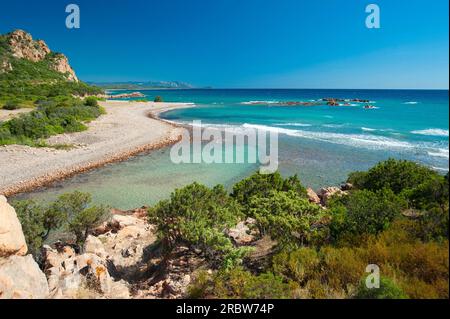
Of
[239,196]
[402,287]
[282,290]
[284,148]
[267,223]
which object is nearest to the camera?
[402,287]

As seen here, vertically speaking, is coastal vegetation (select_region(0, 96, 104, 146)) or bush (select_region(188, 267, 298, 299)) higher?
coastal vegetation (select_region(0, 96, 104, 146))

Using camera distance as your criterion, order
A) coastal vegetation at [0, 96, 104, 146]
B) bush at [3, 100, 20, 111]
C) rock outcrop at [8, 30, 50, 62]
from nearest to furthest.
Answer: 1. coastal vegetation at [0, 96, 104, 146]
2. bush at [3, 100, 20, 111]
3. rock outcrop at [8, 30, 50, 62]

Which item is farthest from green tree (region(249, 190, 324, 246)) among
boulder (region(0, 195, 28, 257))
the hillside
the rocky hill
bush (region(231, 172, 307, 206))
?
the rocky hill

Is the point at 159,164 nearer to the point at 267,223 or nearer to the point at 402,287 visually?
the point at 267,223

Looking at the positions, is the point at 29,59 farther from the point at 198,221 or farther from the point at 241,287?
the point at 241,287

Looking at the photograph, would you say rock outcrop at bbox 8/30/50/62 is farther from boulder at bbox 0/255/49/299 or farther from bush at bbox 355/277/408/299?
bush at bbox 355/277/408/299

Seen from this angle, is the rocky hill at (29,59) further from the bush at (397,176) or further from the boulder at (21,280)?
the bush at (397,176)

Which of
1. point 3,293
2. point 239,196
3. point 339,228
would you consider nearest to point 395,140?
point 239,196
